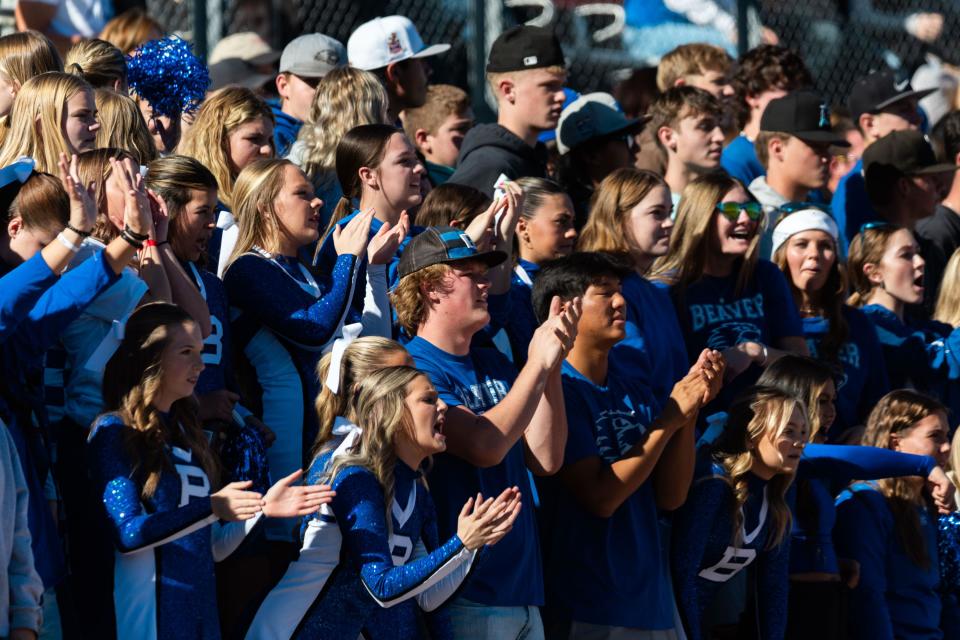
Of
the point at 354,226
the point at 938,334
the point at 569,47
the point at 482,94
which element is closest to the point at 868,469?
the point at 938,334

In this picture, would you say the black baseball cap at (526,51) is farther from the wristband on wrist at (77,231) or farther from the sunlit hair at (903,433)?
the wristband on wrist at (77,231)

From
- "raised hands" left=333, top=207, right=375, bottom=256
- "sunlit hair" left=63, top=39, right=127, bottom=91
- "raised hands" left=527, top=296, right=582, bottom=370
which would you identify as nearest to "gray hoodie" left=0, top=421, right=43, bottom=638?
"raised hands" left=333, top=207, right=375, bottom=256

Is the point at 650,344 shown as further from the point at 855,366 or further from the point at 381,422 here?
the point at 381,422

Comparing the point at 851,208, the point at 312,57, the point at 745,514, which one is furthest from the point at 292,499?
the point at 851,208

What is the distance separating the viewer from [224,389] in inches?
202

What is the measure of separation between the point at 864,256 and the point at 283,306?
11.7 feet

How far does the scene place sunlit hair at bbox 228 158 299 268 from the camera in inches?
219

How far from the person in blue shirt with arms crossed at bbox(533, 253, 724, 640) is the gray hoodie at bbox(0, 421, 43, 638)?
194cm

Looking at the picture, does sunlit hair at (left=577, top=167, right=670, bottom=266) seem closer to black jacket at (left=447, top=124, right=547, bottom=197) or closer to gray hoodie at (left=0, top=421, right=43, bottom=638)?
black jacket at (left=447, top=124, right=547, bottom=197)

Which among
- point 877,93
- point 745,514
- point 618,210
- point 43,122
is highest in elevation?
point 43,122

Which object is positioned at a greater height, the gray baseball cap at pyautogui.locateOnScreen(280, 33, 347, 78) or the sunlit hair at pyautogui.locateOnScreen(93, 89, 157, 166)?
the sunlit hair at pyautogui.locateOnScreen(93, 89, 157, 166)

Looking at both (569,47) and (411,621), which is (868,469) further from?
(569,47)

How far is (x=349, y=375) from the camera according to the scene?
4.97m

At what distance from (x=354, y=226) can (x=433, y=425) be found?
38.3 inches
